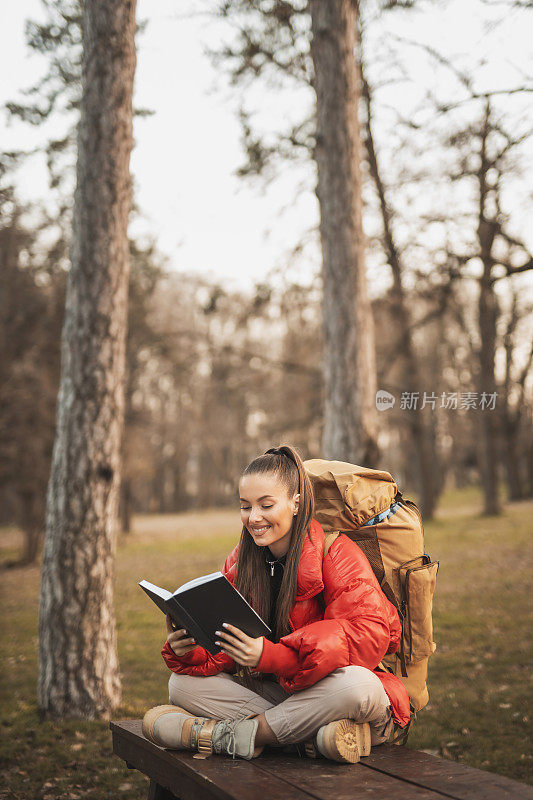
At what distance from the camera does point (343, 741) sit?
288cm

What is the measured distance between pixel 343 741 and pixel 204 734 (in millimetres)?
571

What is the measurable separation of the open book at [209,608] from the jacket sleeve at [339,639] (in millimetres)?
137

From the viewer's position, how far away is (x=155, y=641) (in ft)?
26.9

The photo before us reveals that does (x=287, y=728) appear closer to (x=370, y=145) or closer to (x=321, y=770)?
(x=321, y=770)

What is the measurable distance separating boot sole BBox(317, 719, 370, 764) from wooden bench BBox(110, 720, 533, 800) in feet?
0.12

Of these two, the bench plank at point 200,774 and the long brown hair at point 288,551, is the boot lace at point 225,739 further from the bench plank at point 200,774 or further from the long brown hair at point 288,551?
the long brown hair at point 288,551

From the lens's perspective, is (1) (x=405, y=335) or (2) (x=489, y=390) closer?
(1) (x=405, y=335)

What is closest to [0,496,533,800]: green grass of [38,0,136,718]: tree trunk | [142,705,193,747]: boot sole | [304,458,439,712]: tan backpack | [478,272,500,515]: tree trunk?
[38,0,136,718]: tree trunk

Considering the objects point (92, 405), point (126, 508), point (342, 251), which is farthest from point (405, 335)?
point (92, 405)

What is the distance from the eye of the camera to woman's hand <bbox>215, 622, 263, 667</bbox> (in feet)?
9.67

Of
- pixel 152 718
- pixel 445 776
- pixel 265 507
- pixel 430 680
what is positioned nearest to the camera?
pixel 445 776
